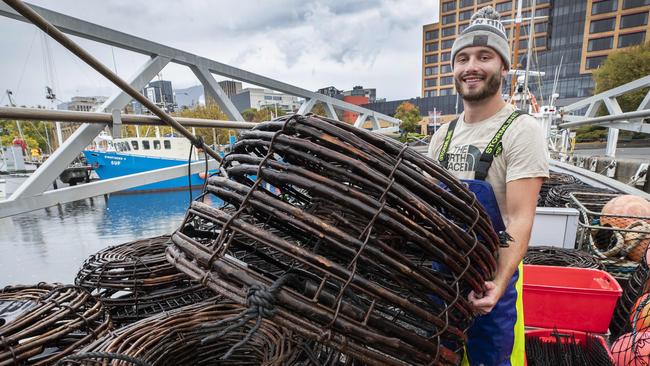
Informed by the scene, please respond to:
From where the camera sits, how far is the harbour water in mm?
4578

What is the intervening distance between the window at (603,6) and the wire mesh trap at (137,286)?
45.2 meters

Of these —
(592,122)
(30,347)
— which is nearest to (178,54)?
(30,347)

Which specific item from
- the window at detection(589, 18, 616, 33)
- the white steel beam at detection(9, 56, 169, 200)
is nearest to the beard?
the white steel beam at detection(9, 56, 169, 200)

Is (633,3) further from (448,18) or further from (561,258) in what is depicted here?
(561,258)

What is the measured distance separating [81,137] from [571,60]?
45.4 meters

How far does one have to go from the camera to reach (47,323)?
3.14 feet

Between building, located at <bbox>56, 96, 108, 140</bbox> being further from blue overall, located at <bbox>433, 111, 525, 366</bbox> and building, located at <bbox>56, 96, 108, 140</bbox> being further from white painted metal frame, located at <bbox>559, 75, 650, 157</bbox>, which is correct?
white painted metal frame, located at <bbox>559, 75, 650, 157</bbox>

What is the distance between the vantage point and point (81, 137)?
1682 millimetres

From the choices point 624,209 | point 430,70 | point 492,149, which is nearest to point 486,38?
point 492,149

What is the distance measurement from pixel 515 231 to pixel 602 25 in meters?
44.4

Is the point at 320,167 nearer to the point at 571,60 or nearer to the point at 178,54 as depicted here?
the point at 178,54

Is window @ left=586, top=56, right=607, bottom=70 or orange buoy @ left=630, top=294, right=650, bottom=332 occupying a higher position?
window @ left=586, top=56, right=607, bottom=70

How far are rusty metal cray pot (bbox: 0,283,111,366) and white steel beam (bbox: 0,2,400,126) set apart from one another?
1.27 metres

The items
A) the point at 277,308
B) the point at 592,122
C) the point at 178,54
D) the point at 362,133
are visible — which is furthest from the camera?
the point at 592,122
